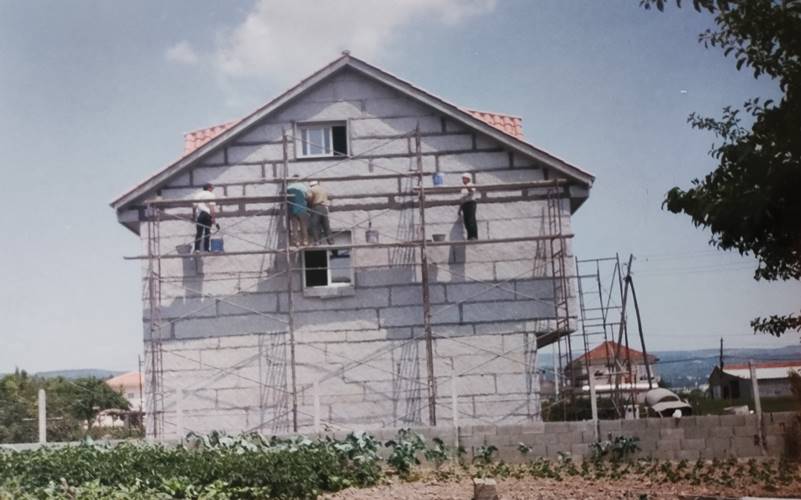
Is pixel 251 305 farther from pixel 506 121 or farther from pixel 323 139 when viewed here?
pixel 506 121

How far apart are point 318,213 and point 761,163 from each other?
9444 millimetres

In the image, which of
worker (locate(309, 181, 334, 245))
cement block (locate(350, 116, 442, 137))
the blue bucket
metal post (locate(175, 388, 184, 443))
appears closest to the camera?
metal post (locate(175, 388, 184, 443))

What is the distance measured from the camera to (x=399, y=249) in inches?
688

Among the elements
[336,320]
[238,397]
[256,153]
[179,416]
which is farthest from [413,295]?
[179,416]

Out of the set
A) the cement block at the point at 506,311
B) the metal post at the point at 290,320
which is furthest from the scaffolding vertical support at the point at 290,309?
the cement block at the point at 506,311

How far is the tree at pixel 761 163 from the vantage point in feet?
30.8

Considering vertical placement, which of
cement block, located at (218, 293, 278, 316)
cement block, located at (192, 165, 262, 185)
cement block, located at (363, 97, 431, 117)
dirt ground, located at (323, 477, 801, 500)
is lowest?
dirt ground, located at (323, 477, 801, 500)

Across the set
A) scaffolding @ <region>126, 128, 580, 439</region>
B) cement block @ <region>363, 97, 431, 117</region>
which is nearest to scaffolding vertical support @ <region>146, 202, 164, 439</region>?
scaffolding @ <region>126, 128, 580, 439</region>

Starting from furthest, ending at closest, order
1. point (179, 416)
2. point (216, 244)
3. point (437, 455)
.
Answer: point (216, 244)
point (179, 416)
point (437, 455)

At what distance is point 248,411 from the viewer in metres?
17.1

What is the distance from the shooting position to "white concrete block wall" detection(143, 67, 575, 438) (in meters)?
17.1

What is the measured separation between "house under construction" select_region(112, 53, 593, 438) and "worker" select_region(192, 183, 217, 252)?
18 centimetres

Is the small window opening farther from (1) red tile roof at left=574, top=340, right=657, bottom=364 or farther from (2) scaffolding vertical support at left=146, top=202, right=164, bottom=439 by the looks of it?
(1) red tile roof at left=574, top=340, right=657, bottom=364

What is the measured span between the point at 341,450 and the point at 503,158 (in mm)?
7438
